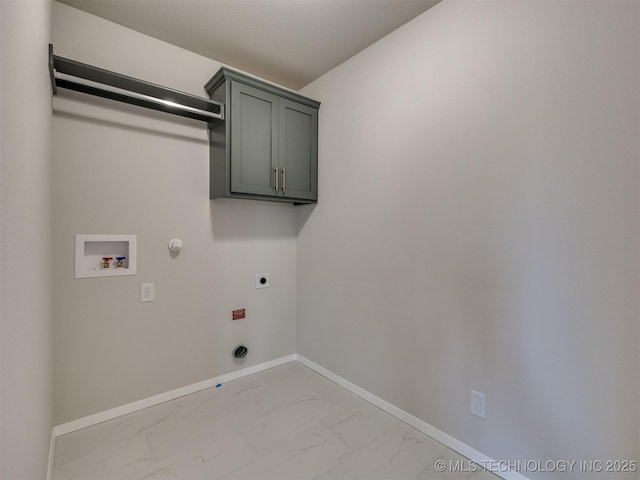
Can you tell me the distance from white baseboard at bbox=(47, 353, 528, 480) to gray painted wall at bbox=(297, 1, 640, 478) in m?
0.05

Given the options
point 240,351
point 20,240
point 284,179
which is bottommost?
point 240,351

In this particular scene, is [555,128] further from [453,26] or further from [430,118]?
[453,26]

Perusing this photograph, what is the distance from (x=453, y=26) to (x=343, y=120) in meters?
0.93

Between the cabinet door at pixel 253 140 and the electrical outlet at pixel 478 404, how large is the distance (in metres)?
1.87

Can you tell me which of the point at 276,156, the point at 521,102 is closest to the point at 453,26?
the point at 521,102

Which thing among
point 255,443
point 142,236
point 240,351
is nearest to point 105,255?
point 142,236

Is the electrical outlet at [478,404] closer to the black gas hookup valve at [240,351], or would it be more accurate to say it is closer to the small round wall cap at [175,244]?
the black gas hookup valve at [240,351]

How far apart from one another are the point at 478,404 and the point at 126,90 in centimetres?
278

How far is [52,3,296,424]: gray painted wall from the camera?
179 centimetres

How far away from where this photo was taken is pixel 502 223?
1489 mm

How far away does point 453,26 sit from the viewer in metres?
1.67

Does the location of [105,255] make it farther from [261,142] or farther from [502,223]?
[502,223]

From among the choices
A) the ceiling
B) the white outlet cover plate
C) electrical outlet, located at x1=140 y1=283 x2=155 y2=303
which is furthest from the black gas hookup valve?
the ceiling

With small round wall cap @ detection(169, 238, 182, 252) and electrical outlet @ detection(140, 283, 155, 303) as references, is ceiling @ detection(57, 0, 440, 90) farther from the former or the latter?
electrical outlet @ detection(140, 283, 155, 303)
